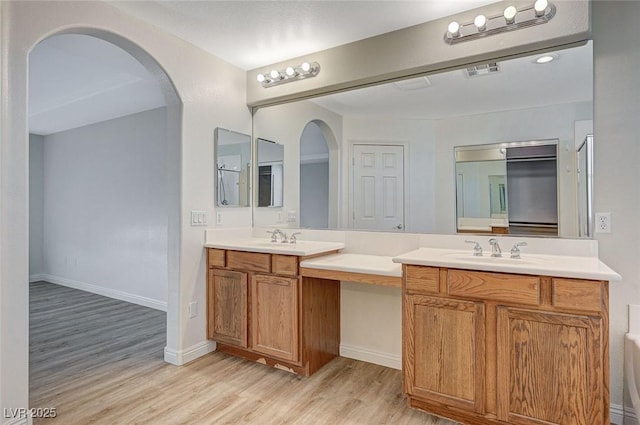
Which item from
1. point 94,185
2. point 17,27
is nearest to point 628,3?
point 17,27

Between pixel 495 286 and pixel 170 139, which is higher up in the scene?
pixel 170 139

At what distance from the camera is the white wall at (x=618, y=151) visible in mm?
1810

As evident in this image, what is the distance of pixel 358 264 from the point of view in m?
2.24

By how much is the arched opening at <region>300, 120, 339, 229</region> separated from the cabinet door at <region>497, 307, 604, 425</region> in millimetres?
1533

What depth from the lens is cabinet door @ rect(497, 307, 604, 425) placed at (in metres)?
1.52

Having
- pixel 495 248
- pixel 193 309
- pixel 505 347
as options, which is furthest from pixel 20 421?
pixel 495 248

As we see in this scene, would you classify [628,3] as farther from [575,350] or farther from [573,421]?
[573,421]

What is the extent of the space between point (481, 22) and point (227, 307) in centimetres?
257

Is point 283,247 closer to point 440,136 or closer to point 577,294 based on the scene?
point 440,136

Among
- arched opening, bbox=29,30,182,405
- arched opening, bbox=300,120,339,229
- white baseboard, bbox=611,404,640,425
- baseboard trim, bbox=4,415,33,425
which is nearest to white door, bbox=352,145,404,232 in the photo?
arched opening, bbox=300,120,339,229

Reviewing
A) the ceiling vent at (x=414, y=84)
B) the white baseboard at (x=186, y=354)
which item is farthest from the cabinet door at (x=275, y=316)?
the ceiling vent at (x=414, y=84)

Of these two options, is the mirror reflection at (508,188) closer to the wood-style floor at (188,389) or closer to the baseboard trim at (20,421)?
the wood-style floor at (188,389)

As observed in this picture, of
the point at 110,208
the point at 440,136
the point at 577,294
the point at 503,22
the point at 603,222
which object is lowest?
the point at 577,294

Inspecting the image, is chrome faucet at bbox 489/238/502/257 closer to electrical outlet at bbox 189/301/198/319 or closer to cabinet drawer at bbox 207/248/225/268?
cabinet drawer at bbox 207/248/225/268
